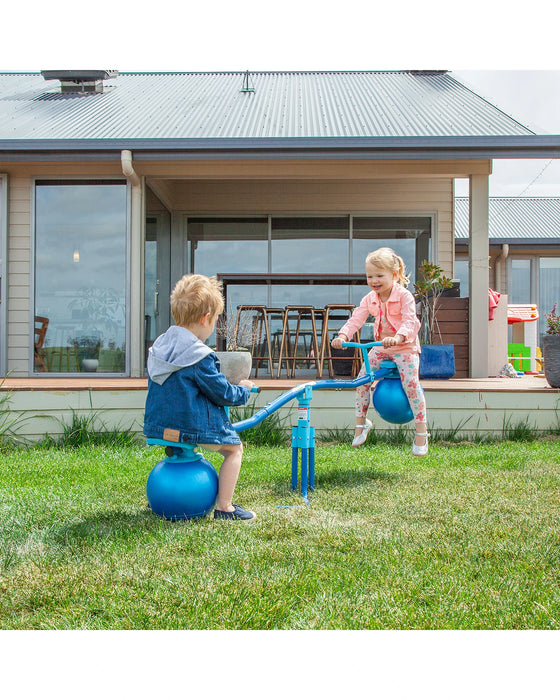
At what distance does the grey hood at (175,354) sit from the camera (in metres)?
2.55

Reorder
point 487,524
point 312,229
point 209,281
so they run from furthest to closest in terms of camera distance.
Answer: point 312,229 → point 209,281 → point 487,524

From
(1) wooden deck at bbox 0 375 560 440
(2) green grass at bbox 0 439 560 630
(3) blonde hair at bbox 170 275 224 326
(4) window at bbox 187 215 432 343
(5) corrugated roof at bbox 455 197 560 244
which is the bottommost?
(2) green grass at bbox 0 439 560 630

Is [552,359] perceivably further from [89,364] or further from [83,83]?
[83,83]

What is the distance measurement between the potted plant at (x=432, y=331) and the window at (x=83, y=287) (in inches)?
128

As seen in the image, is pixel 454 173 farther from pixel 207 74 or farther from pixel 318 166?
pixel 207 74

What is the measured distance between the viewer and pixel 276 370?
834cm

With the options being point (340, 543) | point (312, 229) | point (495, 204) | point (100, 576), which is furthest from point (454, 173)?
point (495, 204)

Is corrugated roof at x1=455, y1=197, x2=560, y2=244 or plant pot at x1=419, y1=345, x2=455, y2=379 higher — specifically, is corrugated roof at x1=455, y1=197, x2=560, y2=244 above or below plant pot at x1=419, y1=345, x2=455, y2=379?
above

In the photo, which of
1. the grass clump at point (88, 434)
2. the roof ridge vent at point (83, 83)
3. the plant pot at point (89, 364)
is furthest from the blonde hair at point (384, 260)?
the roof ridge vent at point (83, 83)

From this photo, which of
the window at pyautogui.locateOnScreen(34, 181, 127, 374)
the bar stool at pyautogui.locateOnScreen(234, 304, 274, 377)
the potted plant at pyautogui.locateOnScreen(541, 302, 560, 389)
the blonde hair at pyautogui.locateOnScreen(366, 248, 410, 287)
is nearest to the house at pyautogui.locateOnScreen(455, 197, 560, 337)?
the bar stool at pyautogui.locateOnScreen(234, 304, 274, 377)

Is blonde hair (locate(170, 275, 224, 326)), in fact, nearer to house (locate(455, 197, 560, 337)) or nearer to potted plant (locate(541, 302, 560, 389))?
potted plant (locate(541, 302, 560, 389))

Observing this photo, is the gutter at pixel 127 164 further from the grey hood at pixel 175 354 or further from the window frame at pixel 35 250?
the grey hood at pixel 175 354

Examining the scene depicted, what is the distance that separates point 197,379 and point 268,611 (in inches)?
44.7

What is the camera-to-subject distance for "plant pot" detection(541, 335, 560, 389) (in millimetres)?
5199
